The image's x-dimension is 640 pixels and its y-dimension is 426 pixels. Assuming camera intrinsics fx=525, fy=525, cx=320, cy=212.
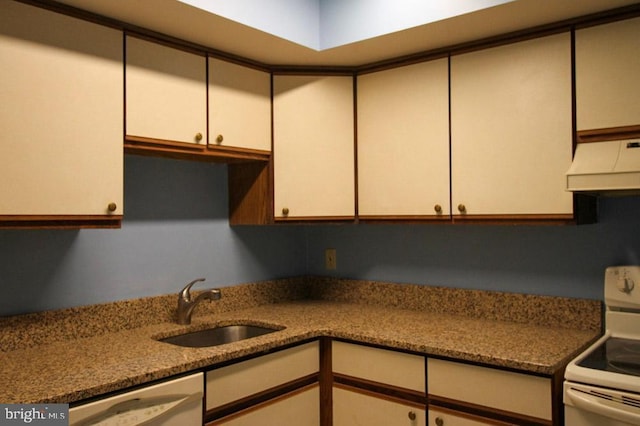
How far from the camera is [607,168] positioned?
1724 mm

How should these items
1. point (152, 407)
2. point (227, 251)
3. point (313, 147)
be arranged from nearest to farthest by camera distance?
1. point (152, 407)
2. point (313, 147)
3. point (227, 251)

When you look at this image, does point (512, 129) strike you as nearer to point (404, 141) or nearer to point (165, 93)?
point (404, 141)

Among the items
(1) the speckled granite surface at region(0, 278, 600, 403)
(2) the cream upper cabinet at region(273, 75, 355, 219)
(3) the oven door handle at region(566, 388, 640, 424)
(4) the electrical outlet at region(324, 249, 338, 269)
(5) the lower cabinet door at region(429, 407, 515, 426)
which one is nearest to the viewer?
(3) the oven door handle at region(566, 388, 640, 424)

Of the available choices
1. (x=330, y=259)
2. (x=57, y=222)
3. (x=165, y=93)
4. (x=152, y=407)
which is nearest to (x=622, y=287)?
(x=330, y=259)

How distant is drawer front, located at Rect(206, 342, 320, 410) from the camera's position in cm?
184

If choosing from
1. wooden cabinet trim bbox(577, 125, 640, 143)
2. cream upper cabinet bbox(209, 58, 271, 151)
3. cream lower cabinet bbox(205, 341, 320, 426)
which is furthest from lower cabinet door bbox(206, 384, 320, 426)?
wooden cabinet trim bbox(577, 125, 640, 143)

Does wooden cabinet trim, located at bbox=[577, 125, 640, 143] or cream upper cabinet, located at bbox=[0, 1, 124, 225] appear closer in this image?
cream upper cabinet, located at bbox=[0, 1, 124, 225]

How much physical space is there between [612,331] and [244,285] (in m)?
1.68

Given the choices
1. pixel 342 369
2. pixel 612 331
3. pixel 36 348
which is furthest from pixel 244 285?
pixel 612 331

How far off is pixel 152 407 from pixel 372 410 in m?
0.90

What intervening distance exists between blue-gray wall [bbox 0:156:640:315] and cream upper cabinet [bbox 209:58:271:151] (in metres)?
0.32

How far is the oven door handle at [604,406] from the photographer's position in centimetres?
148

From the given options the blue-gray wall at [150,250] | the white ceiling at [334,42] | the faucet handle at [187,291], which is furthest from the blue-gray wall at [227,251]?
the white ceiling at [334,42]

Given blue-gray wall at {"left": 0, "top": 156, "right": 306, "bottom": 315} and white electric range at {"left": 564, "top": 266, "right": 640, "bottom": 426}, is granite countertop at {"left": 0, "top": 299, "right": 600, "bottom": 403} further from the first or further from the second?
blue-gray wall at {"left": 0, "top": 156, "right": 306, "bottom": 315}
